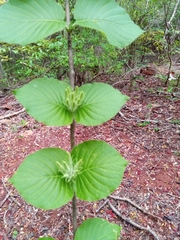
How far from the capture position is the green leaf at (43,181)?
0.67m

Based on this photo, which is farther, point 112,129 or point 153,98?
point 153,98

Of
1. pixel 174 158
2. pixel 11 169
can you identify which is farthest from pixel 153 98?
pixel 11 169

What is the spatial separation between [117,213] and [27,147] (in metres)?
1.37

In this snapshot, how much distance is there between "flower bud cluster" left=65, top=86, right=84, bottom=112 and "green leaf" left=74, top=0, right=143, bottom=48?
0.18 meters

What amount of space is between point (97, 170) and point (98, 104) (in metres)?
0.21

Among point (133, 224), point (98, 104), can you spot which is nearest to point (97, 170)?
point (98, 104)

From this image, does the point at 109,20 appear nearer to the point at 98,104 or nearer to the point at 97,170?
the point at 98,104

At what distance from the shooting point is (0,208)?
2070 millimetres

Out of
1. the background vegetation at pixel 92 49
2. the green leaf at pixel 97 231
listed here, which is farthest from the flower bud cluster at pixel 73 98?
the background vegetation at pixel 92 49

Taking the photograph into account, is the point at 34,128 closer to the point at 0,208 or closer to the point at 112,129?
the point at 112,129

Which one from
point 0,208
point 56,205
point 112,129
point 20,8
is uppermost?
point 20,8

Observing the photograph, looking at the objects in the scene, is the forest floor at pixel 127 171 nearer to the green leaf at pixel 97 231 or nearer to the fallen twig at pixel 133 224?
the fallen twig at pixel 133 224

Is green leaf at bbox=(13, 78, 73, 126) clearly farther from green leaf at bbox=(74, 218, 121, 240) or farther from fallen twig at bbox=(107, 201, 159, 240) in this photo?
fallen twig at bbox=(107, 201, 159, 240)

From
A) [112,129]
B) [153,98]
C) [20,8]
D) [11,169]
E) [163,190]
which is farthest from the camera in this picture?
[153,98]
